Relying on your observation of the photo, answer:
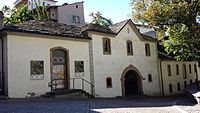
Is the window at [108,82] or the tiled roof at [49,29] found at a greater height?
the tiled roof at [49,29]

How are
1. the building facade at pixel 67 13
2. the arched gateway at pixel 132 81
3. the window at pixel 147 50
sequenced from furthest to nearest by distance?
the building facade at pixel 67 13
the window at pixel 147 50
the arched gateway at pixel 132 81

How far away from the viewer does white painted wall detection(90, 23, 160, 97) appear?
24.0 meters

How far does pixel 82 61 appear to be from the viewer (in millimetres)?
22812

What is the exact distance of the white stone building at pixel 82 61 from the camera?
61.8 ft

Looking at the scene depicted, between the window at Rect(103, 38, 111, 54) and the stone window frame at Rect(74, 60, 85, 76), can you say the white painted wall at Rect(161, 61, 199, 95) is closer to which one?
the window at Rect(103, 38, 111, 54)

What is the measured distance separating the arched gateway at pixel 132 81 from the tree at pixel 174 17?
15.5 ft

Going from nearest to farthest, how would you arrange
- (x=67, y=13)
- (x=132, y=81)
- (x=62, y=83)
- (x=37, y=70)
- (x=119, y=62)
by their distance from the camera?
(x=37, y=70) < (x=62, y=83) < (x=119, y=62) < (x=132, y=81) < (x=67, y=13)

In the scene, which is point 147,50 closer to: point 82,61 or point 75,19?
point 82,61

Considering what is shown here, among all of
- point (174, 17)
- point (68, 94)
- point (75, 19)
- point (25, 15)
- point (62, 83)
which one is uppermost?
point (75, 19)

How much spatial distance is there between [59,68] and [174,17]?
11.3 metres

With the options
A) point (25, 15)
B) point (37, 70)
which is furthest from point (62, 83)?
point (25, 15)

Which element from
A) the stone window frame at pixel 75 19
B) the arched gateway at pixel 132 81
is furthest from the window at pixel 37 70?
the stone window frame at pixel 75 19

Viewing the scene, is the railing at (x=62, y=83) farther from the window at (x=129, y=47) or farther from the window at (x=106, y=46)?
the window at (x=129, y=47)

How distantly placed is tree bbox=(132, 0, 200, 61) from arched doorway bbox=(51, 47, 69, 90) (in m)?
8.34
